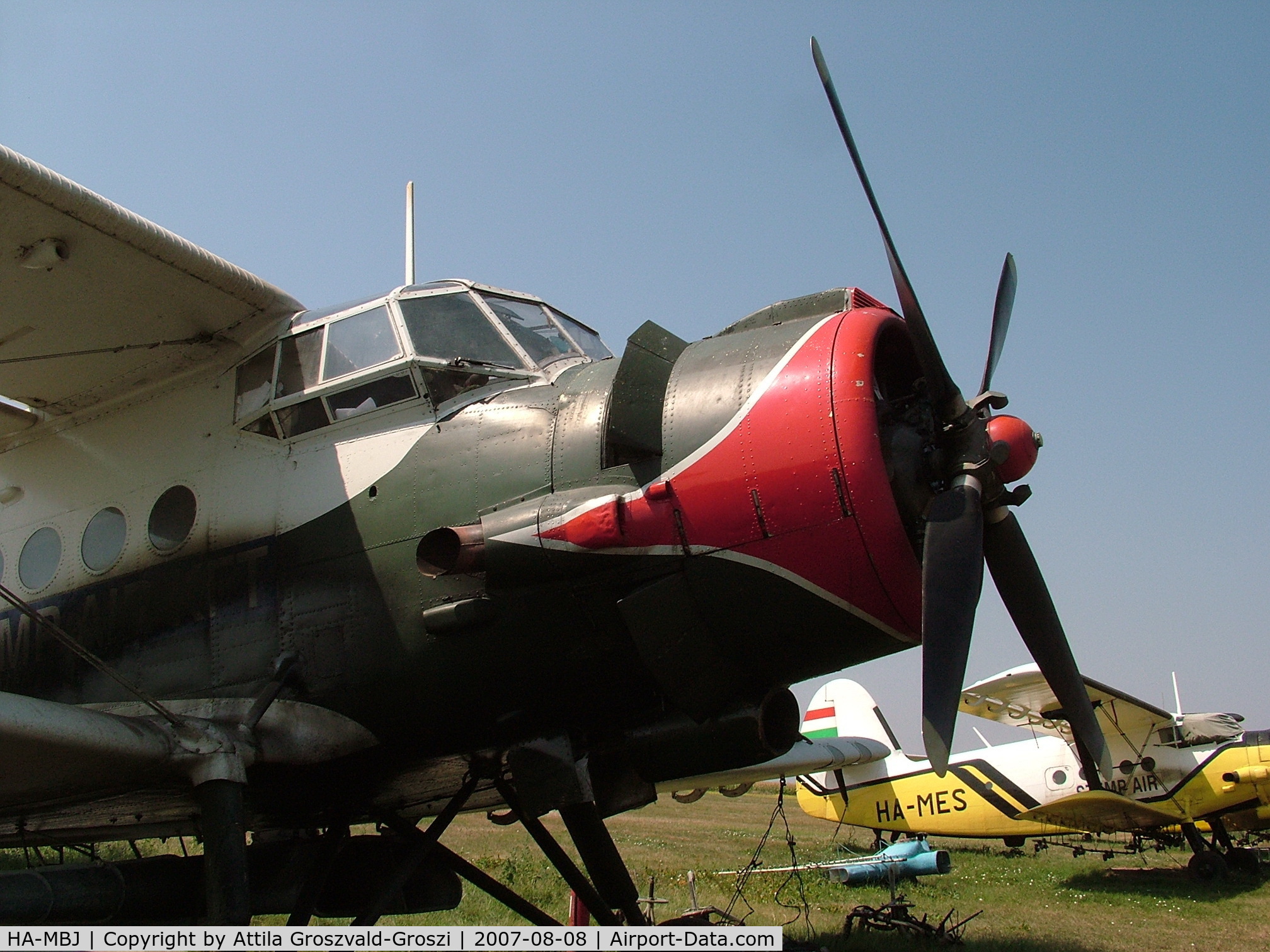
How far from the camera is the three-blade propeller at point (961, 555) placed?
4.41m

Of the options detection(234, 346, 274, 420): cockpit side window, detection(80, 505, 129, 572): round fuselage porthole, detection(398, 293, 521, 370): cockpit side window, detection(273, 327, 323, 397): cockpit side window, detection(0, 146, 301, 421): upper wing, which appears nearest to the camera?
detection(0, 146, 301, 421): upper wing

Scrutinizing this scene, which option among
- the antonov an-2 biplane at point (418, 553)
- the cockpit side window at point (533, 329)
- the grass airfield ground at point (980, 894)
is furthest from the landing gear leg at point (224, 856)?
the grass airfield ground at point (980, 894)

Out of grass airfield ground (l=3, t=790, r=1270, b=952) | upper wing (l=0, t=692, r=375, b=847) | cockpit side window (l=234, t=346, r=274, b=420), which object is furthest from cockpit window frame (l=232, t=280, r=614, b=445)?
grass airfield ground (l=3, t=790, r=1270, b=952)

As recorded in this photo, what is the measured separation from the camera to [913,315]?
483cm

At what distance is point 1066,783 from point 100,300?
829 inches

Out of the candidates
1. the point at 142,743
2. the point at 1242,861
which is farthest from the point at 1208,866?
the point at 142,743

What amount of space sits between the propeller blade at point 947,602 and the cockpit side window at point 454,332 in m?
2.67

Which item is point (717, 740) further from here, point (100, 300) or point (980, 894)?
point (980, 894)

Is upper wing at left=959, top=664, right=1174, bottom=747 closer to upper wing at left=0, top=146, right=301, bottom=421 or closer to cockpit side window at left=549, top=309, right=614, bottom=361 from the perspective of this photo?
cockpit side window at left=549, top=309, right=614, bottom=361

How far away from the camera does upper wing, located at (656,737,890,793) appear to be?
971 centimetres

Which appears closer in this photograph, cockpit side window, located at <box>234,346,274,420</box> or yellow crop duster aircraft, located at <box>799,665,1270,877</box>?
cockpit side window, located at <box>234,346,274,420</box>

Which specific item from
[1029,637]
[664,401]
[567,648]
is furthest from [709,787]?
[664,401]

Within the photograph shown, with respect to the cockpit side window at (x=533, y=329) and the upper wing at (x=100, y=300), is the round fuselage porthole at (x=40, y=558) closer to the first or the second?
the upper wing at (x=100, y=300)

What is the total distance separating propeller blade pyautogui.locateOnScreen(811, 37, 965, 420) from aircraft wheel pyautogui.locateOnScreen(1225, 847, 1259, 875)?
A: 18801mm
